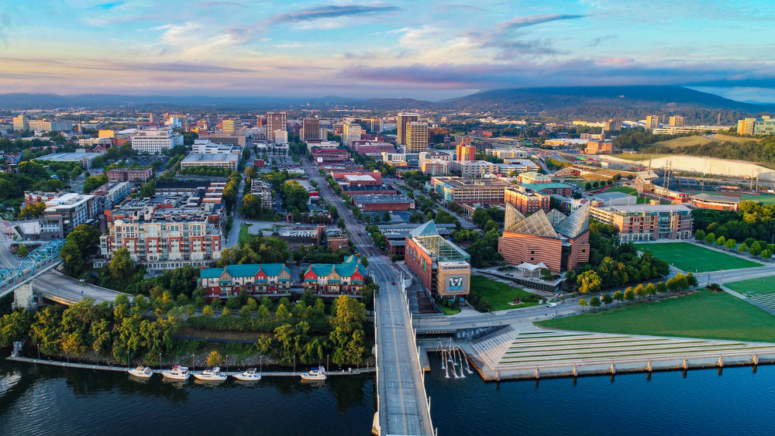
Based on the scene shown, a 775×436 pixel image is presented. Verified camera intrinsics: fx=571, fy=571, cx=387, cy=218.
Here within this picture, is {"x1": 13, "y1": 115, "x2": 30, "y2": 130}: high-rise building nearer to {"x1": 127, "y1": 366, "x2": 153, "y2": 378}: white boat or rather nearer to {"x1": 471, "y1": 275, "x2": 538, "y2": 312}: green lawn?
{"x1": 127, "y1": 366, "x2": 153, "y2": 378}: white boat

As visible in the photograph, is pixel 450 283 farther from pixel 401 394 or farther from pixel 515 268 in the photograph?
pixel 401 394

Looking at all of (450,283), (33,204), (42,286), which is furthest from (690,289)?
(33,204)

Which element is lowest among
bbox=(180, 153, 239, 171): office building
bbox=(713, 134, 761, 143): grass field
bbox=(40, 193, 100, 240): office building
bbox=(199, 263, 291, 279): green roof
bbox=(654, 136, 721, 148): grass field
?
bbox=(199, 263, 291, 279): green roof

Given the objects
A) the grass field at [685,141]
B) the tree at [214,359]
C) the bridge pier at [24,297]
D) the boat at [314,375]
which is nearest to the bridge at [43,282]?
the bridge pier at [24,297]

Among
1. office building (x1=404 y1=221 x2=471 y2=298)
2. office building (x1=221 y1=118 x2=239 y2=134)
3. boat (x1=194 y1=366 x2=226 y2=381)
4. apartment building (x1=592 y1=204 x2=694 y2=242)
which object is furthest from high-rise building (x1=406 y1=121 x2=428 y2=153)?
boat (x1=194 y1=366 x2=226 y2=381)

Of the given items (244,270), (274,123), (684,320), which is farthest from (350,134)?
(684,320)
